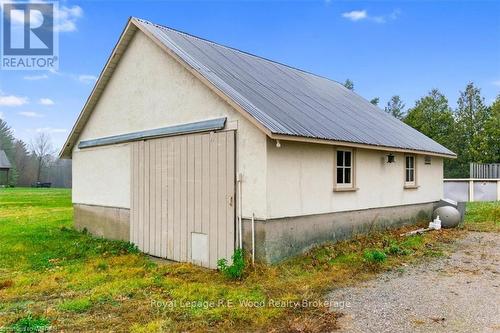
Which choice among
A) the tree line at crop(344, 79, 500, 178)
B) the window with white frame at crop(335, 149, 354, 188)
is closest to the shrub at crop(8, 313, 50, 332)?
the window with white frame at crop(335, 149, 354, 188)

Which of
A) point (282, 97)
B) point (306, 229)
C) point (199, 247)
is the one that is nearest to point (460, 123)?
point (282, 97)

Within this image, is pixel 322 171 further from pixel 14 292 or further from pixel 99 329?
pixel 14 292

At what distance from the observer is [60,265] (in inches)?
323

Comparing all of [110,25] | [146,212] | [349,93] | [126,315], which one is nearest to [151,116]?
[146,212]

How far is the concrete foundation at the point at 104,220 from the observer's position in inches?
408

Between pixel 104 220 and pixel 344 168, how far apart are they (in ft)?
23.1

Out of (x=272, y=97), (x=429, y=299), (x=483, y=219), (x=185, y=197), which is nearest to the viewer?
(x=429, y=299)

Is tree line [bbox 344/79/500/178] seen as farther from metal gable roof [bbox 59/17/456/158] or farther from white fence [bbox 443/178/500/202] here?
metal gable roof [bbox 59/17/456/158]

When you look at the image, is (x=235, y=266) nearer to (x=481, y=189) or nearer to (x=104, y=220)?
(x=104, y=220)

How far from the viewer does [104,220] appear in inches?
443

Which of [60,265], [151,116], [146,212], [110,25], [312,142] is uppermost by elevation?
[110,25]

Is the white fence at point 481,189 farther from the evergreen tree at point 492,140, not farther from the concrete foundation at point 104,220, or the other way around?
the concrete foundation at point 104,220

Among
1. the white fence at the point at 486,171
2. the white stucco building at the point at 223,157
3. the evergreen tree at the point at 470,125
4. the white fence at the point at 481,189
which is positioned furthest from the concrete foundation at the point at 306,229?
the evergreen tree at the point at 470,125

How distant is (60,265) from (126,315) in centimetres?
389
